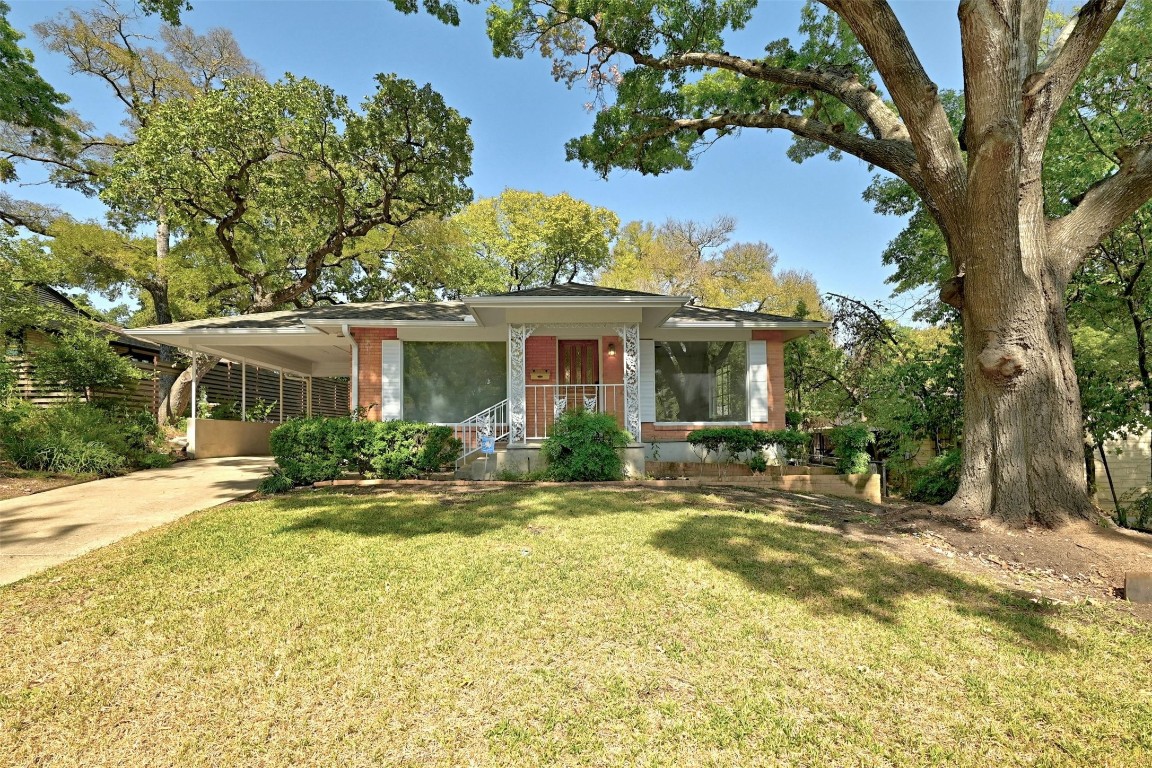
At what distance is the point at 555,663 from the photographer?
8.29ft

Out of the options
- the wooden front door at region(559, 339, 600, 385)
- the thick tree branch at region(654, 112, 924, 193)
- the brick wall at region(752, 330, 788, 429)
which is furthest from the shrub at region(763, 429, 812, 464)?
the thick tree branch at region(654, 112, 924, 193)

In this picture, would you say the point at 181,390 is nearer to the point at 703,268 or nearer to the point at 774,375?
the point at 774,375

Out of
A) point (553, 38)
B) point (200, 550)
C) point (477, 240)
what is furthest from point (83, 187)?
point (200, 550)

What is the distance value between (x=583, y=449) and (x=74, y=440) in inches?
360

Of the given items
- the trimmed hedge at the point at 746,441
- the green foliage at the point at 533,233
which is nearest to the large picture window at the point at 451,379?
the trimmed hedge at the point at 746,441

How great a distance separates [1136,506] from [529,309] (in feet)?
29.2

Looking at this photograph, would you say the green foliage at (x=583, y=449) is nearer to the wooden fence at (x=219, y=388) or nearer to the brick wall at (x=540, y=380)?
the brick wall at (x=540, y=380)

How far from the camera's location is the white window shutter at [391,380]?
33.3 ft

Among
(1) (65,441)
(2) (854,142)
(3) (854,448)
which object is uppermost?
(2) (854,142)

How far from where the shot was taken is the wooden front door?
10.9 m

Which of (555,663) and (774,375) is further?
(774,375)

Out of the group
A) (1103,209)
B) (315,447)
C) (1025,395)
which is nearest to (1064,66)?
(1103,209)

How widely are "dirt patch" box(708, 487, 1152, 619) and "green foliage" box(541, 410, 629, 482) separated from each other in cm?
343

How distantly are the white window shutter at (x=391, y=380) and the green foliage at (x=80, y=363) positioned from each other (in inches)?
252
